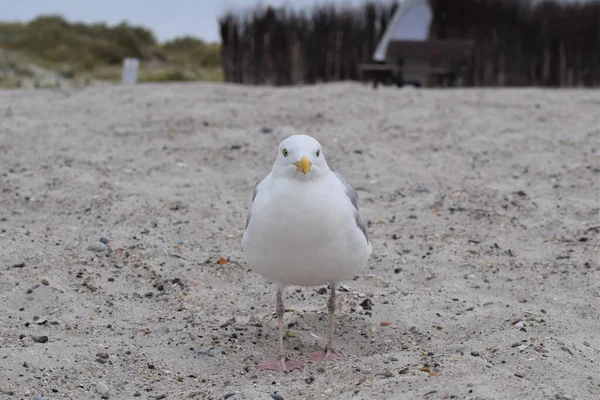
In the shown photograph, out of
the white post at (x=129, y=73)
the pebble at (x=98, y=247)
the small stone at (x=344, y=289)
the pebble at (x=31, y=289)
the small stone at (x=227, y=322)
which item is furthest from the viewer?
the white post at (x=129, y=73)

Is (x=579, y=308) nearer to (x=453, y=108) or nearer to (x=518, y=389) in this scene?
(x=518, y=389)

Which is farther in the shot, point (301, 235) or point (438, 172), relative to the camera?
point (438, 172)

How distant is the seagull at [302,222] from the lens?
3398 mm

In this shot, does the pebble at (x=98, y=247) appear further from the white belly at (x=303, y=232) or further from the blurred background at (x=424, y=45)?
the blurred background at (x=424, y=45)

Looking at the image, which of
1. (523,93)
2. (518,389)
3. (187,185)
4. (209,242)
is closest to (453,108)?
(523,93)

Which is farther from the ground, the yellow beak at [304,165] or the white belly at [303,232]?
the yellow beak at [304,165]

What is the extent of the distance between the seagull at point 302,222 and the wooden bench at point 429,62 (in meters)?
10.2

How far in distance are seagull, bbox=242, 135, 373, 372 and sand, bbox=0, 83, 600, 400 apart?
0.47 meters

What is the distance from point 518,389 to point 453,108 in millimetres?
6977

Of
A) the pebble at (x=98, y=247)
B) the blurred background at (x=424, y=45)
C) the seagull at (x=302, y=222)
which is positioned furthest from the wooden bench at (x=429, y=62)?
the seagull at (x=302, y=222)

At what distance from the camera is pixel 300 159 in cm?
337

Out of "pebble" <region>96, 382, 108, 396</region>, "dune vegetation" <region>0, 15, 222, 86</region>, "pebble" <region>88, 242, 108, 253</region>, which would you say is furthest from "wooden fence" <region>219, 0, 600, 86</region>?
"dune vegetation" <region>0, 15, 222, 86</region>

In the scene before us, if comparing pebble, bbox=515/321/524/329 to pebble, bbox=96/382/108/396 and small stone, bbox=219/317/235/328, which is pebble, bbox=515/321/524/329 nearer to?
small stone, bbox=219/317/235/328

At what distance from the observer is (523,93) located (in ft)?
36.8
